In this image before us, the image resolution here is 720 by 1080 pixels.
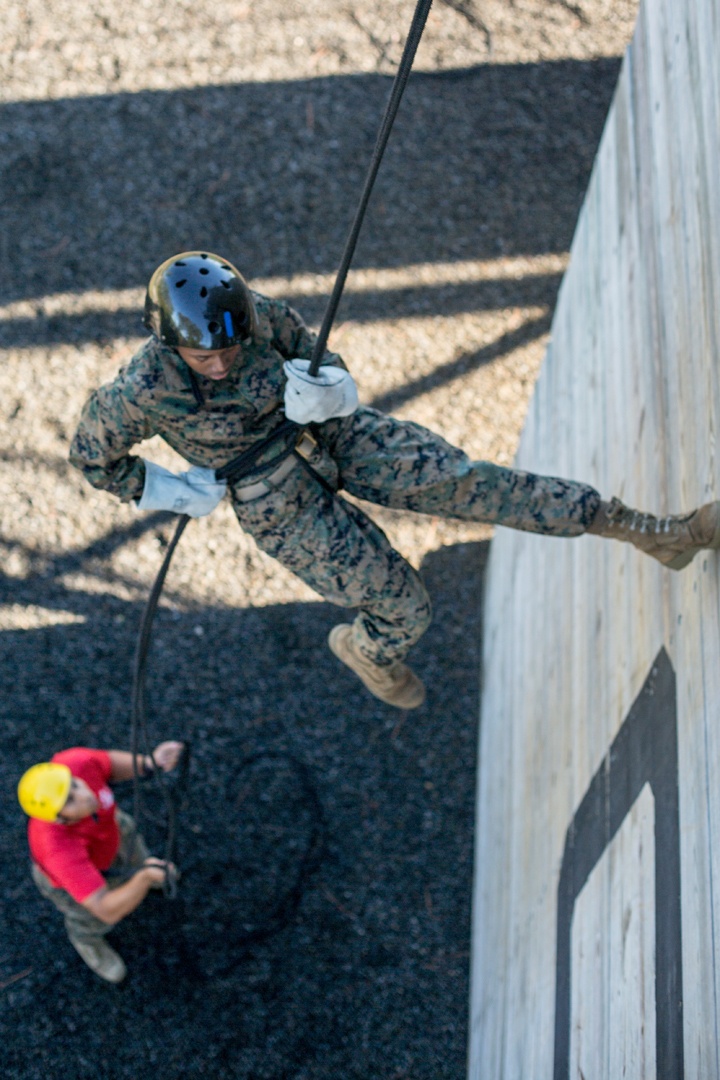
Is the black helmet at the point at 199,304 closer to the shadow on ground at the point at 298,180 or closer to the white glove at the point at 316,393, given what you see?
the white glove at the point at 316,393

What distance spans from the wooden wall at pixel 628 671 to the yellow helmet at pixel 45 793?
5.74 feet

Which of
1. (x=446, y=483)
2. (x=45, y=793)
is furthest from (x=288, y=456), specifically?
(x=45, y=793)

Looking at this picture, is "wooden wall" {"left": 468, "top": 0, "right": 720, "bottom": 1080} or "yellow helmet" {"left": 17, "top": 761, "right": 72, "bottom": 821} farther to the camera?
"yellow helmet" {"left": 17, "top": 761, "right": 72, "bottom": 821}

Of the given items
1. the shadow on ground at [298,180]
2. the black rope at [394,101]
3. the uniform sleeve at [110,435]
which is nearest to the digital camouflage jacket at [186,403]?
the uniform sleeve at [110,435]

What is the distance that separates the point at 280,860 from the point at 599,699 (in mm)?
2388

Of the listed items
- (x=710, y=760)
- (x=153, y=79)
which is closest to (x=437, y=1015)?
(x=710, y=760)

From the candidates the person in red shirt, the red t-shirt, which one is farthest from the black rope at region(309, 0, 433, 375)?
the red t-shirt

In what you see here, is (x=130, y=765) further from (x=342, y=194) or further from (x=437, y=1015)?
(x=342, y=194)

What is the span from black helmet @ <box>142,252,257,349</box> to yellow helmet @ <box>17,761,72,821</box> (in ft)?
7.25

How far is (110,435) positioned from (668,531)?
150cm

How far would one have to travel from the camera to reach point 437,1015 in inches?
179

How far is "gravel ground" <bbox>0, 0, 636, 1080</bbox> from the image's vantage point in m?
4.54

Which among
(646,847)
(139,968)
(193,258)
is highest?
(193,258)

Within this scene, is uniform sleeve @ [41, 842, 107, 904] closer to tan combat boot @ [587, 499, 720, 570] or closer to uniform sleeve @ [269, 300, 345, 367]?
uniform sleeve @ [269, 300, 345, 367]
